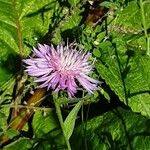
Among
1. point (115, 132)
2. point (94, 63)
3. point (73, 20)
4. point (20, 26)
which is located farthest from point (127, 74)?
point (20, 26)

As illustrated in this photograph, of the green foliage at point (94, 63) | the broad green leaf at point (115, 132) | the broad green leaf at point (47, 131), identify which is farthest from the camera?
the broad green leaf at point (47, 131)

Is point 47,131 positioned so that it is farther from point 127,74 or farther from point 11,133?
point 127,74

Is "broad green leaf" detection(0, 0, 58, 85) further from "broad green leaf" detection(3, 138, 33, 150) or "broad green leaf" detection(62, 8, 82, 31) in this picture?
"broad green leaf" detection(3, 138, 33, 150)

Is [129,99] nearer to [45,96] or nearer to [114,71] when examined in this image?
[114,71]

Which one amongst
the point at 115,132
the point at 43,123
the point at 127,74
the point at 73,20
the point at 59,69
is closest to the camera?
the point at 59,69

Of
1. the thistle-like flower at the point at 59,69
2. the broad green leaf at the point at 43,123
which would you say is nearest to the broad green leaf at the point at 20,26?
the broad green leaf at the point at 43,123

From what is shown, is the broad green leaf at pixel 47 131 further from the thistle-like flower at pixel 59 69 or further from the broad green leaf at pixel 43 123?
the thistle-like flower at pixel 59 69
